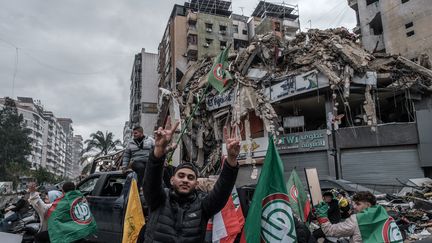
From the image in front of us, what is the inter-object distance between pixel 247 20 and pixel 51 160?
82771 millimetres

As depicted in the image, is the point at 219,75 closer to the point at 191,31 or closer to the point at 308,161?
the point at 308,161

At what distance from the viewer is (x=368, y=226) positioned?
3.47 m

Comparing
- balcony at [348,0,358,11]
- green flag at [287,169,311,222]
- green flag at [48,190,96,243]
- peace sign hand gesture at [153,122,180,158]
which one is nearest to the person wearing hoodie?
green flag at [48,190,96,243]

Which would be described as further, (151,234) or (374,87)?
(374,87)

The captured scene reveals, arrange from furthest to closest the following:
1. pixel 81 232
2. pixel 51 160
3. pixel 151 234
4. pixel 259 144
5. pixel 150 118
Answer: pixel 51 160 → pixel 150 118 → pixel 259 144 → pixel 81 232 → pixel 151 234

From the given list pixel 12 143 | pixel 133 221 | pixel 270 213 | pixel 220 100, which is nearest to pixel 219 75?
pixel 133 221

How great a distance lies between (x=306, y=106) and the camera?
1980 centimetres

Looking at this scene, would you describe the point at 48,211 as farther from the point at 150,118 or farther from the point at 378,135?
the point at 150,118

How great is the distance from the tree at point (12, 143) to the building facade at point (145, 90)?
18.4m

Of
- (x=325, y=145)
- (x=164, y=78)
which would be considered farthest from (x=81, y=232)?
(x=164, y=78)

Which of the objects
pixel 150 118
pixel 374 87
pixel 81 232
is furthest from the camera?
pixel 150 118

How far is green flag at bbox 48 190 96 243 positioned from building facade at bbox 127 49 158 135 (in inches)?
1723

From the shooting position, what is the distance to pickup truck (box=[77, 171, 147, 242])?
5.89 meters

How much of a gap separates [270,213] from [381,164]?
15.7 m
